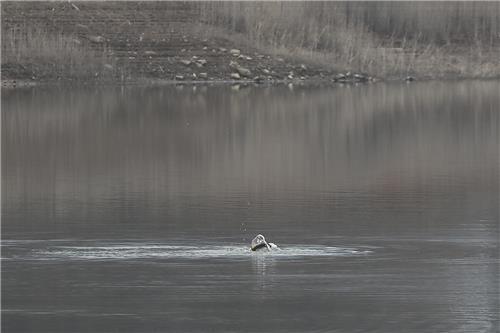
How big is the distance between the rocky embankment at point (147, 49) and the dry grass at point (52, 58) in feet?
0.23

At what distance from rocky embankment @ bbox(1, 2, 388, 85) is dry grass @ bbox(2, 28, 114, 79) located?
0.07 meters

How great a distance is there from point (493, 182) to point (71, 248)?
8584mm

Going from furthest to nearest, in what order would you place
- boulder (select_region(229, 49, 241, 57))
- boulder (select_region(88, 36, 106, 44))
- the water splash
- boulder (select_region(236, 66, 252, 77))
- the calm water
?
boulder (select_region(229, 49, 241, 57)) → boulder (select_region(88, 36, 106, 44)) → boulder (select_region(236, 66, 252, 77)) → the water splash → the calm water

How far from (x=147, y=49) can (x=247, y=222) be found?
1386 inches

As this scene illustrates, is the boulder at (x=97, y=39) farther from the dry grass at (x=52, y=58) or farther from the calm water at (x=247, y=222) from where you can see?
the calm water at (x=247, y=222)

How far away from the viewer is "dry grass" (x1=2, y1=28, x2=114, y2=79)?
51.0 m

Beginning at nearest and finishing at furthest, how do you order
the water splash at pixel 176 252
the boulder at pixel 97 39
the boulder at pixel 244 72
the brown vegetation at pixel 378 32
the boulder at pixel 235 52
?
the water splash at pixel 176 252
the boulder at pixel 244 72
the boulder at pixel 97 39
the boulder at pixel 235 52
the brown vegetation at pixel 378 32

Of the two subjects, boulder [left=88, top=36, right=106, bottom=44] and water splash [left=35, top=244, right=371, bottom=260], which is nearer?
water splash [left=35, top=244, right=371, bottom=260]

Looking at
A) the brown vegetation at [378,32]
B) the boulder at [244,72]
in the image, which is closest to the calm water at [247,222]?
the boulder at [244,72]

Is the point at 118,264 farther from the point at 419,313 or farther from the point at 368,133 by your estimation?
the point at 368,133

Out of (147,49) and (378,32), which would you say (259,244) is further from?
(378,32)

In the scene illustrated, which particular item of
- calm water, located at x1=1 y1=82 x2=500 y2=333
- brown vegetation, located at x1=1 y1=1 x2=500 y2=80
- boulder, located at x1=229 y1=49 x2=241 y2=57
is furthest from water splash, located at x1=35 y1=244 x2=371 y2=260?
boulder, located at x1=229 y1=49 x2=241 y2=57

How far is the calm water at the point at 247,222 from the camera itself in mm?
13180

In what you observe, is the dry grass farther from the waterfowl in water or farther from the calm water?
the waterfowl in water
